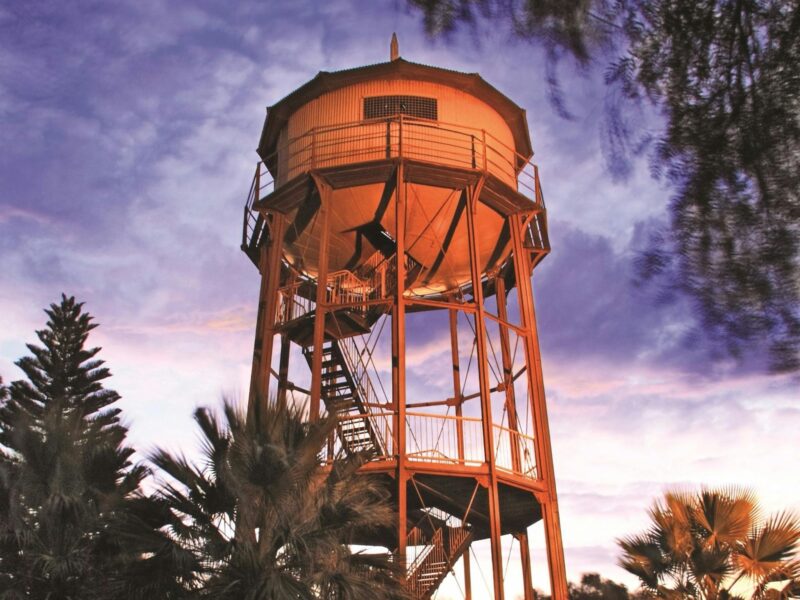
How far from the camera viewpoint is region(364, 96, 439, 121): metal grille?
65.9 ft

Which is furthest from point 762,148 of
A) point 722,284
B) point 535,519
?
point 535,519

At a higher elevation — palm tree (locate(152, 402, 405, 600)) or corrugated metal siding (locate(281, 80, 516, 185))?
corrugated metal siding (locate(281, 80, 516, 185))

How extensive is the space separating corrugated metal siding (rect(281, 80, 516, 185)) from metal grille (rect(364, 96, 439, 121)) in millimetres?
141

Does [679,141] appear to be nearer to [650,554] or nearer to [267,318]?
[650,554]

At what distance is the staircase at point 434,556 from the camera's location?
57.2 ft

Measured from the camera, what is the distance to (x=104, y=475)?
1286 cm

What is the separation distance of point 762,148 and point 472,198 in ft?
48.7

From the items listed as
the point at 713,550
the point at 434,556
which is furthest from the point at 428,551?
the point at 713,550

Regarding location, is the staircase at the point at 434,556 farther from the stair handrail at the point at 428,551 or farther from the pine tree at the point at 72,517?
the pine tree at the point at 72,517

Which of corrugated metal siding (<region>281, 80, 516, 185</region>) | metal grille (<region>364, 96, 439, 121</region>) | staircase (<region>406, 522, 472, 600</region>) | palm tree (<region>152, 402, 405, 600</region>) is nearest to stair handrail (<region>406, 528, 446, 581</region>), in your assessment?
staircase (<region>406, 522, 472, 600</region>)

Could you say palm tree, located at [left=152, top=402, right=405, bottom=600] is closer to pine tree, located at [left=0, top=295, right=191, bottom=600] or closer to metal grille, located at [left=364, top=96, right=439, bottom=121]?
pine tree, located at [left=0, top=295, right=191, bottom=600]

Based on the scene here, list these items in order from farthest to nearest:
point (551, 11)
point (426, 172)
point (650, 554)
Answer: point (426, 172)
point (650, 554)
point (551, 11)

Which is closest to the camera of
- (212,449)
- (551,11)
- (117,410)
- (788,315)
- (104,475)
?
(788,315)

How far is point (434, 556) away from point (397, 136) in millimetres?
8633
